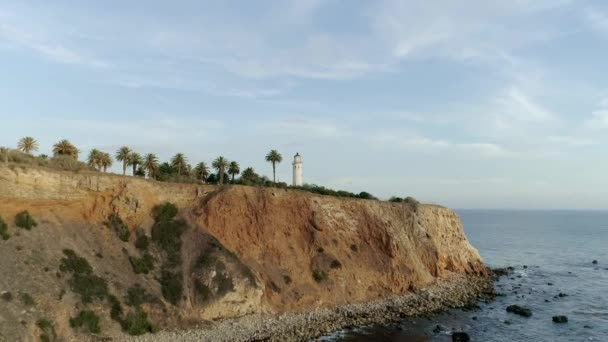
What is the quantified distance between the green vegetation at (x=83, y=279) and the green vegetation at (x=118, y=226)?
437 cm

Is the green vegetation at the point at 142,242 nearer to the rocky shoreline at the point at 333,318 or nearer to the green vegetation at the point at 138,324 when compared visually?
the green vegetation at the point at 138,324

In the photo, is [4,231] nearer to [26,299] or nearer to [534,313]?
[26,299]

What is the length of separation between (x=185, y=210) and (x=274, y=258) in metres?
10.0

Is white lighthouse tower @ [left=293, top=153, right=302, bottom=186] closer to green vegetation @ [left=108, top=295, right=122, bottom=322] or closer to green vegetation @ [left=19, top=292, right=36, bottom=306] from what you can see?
green vegetation @ [left=108, top=295, right=122, bottom=322]

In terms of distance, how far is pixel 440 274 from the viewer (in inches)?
2229

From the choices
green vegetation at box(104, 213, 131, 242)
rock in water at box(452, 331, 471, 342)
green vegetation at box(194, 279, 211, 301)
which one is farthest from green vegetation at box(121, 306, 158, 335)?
rock in water at box(452, 331, 471, 342)

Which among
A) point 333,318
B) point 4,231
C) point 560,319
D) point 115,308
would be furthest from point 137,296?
point 560,319

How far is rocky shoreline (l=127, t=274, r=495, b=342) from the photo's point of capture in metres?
33.1

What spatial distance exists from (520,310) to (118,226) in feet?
132

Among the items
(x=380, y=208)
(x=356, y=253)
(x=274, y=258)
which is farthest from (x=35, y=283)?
(x=380, y=208)

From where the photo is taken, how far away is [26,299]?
95.3 feet

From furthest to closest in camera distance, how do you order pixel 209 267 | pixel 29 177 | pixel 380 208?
pixel 380 208
pixel 209 267
pixel 29 177

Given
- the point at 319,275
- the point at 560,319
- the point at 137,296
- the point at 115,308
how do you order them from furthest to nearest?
the point at 319,275
the point at 560,319
the point at 137,296
the point at 115,308

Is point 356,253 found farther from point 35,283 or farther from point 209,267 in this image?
point 35,283
